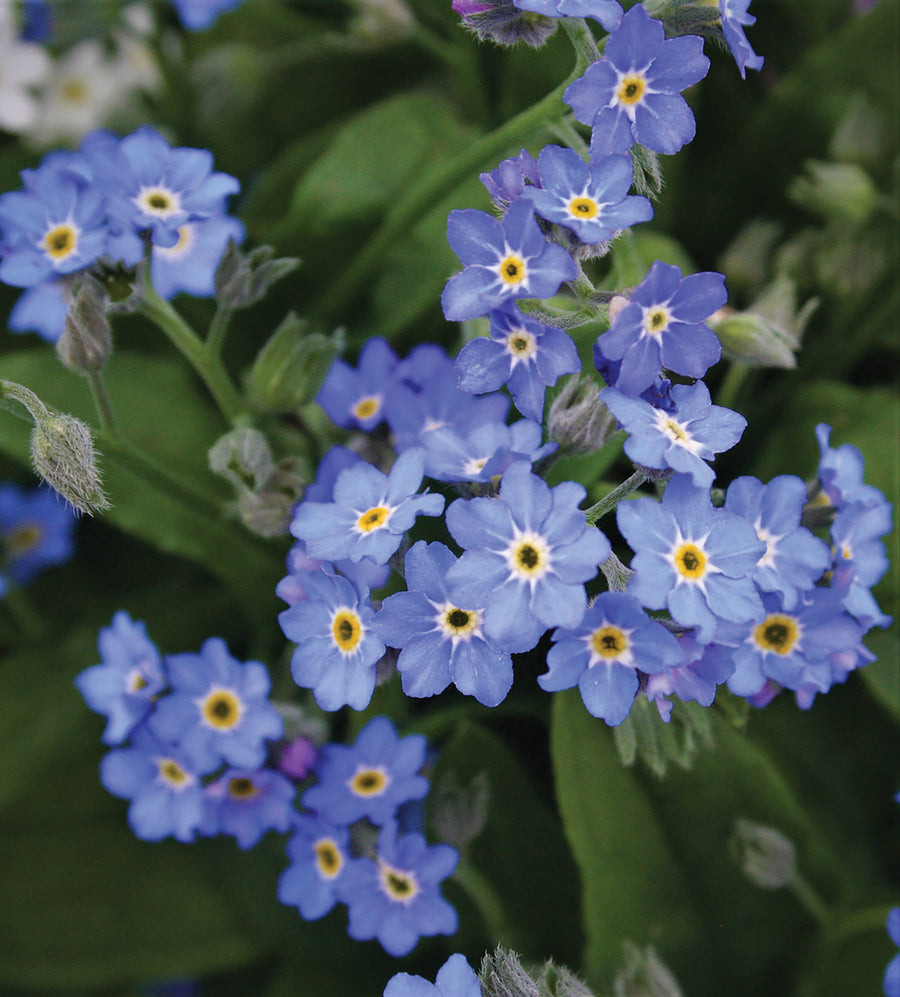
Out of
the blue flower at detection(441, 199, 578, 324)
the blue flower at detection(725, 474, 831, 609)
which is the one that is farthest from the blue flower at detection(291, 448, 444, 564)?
the blue flower at detection(725, 474, 831, 609)

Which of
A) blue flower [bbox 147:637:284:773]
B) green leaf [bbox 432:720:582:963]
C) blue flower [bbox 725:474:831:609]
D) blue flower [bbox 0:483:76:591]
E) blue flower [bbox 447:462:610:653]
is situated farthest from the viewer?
blue flower [bbox 0:483:76:591]

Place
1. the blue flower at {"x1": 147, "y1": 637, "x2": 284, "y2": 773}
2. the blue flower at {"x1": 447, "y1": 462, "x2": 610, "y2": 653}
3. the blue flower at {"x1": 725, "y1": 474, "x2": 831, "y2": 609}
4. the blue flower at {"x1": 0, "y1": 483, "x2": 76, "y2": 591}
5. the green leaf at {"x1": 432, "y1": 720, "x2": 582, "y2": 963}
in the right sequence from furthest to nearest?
the blue flower at {"x1": 0, "y1": 483, "x2": 76, "y2": 591}
the green leaf at {"x1": 432, "y1": 720, "x2": 582, "y2": 963}
the blue flower at {"x1": 147, "y1": 637, "x2": 284, "y2": 773}
the blue flower at {"x1": 725, "y1": 474, "x2": 831, "y2": 609}
the blue flower at {"x1": 447, "y1": 462, "x2": 610, "y2": 653}

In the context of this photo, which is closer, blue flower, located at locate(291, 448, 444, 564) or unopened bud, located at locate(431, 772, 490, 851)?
blue flower, located at locate(291, 448, 444, 564)

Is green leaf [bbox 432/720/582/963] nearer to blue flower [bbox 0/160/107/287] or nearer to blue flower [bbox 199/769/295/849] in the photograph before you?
blue flower [bbox 199/769/295/849]

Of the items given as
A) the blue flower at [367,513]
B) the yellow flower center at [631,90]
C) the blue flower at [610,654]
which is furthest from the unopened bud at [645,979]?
the yellow flower center at [631,90]

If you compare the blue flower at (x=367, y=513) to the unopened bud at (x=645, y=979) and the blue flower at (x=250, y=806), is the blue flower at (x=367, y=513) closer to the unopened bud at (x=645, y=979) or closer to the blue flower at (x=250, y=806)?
the blue flower at (x=250, y=806)

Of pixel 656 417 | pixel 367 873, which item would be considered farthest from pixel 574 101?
pixel 367 873
